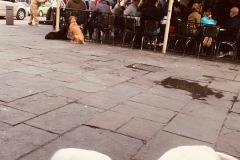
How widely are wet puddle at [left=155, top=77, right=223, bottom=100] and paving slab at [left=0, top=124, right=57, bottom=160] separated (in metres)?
3.11

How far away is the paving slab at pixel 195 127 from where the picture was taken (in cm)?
390

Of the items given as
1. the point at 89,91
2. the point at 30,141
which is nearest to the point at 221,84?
the point at 89,91

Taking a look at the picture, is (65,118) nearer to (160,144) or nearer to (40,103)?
(40,103)

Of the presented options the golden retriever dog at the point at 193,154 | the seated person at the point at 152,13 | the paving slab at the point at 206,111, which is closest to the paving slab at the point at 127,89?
the paving slab at the point at 206,111

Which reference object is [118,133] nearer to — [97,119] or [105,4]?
[97,119]

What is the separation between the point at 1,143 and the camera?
124 inches

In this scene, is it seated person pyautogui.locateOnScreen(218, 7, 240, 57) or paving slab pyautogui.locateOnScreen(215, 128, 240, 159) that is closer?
paving slab pyautogui.locateOnScreen(215, 128, 240, 159)

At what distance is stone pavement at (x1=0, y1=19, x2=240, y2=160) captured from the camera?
11.2 ft

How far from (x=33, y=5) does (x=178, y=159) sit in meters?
14.2

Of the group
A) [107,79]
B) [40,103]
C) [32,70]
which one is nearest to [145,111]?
[40,103]

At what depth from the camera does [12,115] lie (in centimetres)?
390

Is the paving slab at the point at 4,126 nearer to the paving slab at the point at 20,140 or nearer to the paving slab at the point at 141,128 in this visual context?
the paving slab at the point at 20,140

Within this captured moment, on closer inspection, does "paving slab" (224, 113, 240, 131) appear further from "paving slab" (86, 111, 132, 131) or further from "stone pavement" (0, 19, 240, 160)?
"paving slab" (86, 111, 132, 131)

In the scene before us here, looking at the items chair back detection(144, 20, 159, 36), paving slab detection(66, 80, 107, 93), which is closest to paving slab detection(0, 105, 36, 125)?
paving slab detection(66, 80, 107, 93)
